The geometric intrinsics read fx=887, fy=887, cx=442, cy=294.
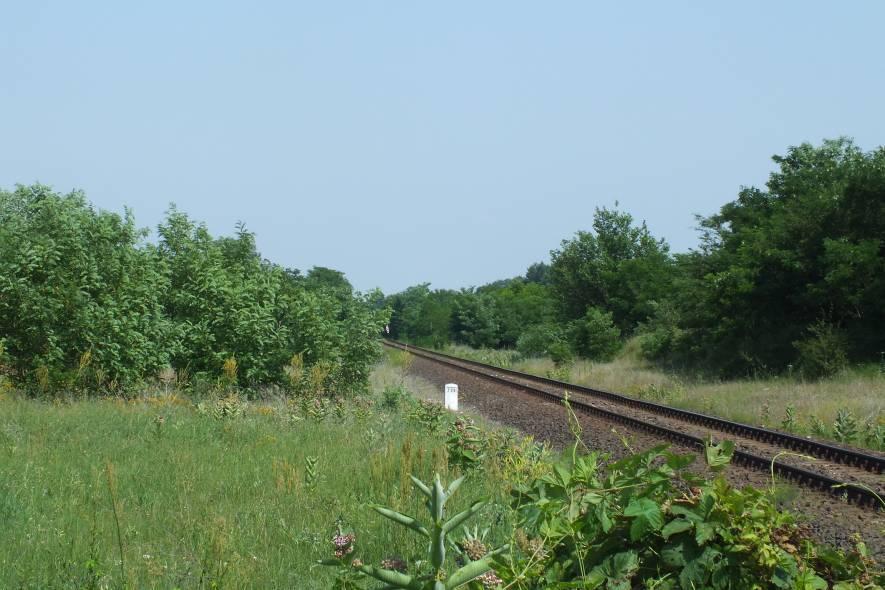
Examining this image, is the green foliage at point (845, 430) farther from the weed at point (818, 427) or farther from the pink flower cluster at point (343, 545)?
the pink flower cluster at point (343, 545)

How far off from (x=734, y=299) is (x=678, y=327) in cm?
581

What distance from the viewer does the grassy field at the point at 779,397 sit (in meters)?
17.8

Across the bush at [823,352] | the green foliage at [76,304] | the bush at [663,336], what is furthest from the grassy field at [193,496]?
the bush at [663,336]

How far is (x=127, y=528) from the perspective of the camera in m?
6.44

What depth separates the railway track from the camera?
37.8 feet

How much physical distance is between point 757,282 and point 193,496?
22968 mm

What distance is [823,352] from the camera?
77.3ft

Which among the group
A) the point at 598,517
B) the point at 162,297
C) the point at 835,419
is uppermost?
the point at 162,297

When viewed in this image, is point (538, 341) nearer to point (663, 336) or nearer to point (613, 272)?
point (613, 272)

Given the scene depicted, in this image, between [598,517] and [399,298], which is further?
[399,298]

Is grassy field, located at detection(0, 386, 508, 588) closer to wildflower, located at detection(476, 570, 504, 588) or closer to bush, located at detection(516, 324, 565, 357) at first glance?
wildflower, located at detection(476, 570, 504, 588)

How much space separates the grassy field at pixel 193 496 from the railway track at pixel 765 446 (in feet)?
11.0

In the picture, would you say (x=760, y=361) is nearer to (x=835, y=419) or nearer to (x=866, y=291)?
(x=866, y=291)

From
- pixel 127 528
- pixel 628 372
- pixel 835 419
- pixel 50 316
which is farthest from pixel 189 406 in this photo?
pixel 628 372
